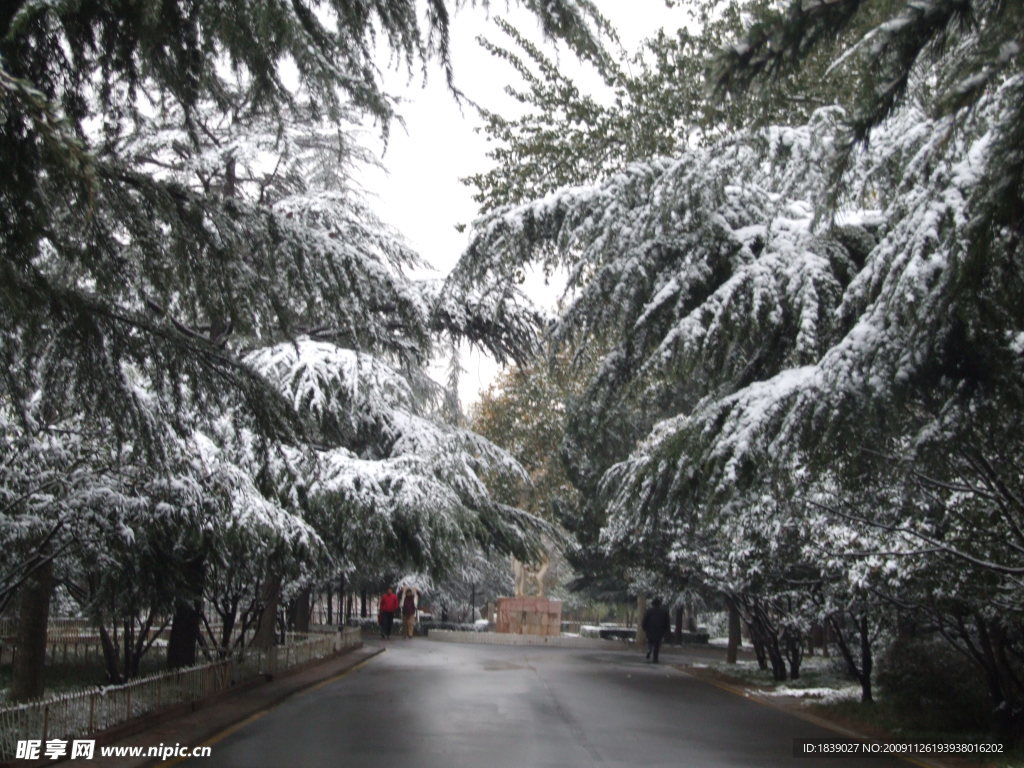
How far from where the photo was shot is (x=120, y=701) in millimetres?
11109

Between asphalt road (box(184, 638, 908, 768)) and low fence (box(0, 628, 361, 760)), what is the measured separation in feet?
3.39

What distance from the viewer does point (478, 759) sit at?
9.80 m

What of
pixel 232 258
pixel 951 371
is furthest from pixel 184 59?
pixel 951 371

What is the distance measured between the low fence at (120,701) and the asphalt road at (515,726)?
103 cm

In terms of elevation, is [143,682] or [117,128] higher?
[117,128]

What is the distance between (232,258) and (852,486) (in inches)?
185

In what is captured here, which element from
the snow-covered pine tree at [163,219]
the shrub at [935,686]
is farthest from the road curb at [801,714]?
the snow-covered pine tree at [163,219]

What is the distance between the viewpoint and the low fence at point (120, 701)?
891cm

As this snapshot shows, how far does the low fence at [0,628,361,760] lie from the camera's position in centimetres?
891

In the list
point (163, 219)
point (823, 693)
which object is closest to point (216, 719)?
point (163, 219)

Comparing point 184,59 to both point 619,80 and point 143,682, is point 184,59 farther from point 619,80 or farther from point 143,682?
point 619,80

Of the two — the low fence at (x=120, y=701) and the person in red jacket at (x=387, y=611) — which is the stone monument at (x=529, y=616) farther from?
the low fence at (x=120, y=701)

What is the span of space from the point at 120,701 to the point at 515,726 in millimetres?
4393

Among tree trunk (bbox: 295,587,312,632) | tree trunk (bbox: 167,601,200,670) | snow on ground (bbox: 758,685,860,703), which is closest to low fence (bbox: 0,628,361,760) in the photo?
tree trunk (bbox: 167,601,200,670)
